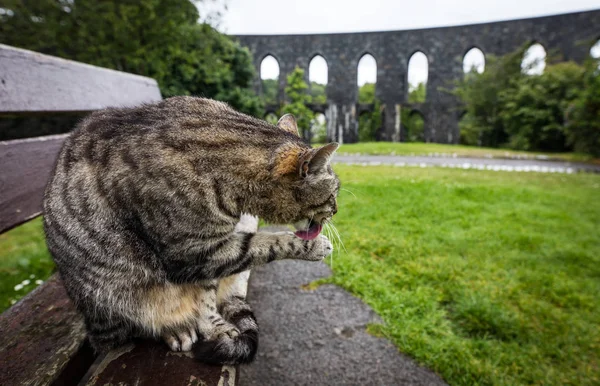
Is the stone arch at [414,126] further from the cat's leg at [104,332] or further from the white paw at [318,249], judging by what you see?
the cat's leg at [104,332]

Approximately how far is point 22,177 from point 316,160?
1512 mm

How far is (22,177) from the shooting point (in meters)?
1.84

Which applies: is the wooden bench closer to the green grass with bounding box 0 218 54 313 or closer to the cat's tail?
the cat's tail

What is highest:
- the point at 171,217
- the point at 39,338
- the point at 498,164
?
the point at 171,217

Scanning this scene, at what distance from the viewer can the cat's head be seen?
1.42 metres

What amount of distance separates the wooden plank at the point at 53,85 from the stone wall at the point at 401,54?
864 inches

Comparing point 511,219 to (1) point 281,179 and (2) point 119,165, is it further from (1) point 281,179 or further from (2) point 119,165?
(2) point 119,165

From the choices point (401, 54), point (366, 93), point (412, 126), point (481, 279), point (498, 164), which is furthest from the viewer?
point (366, 93)

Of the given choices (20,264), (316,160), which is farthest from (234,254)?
(20,264)

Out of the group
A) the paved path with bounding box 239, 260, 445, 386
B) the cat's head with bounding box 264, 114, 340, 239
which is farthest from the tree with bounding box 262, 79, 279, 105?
the cat's head with bounding box 264, 114, 340, 239

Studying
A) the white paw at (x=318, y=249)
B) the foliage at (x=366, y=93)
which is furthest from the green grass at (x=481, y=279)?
the foliage at (x=366, y=93)

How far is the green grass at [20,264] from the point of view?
10.4 ft

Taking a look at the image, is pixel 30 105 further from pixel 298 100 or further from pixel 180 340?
pixel 298 100

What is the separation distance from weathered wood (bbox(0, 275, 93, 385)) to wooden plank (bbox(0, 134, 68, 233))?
404 millimetres
